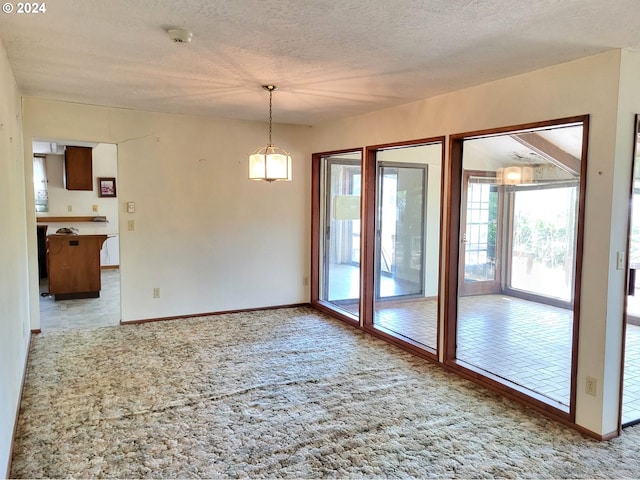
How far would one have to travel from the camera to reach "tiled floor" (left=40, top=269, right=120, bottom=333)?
16.5 ft

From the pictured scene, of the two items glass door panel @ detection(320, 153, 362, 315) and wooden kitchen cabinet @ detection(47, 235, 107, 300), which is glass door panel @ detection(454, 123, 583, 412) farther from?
wooden kitchen cabinet @ detection(47, 235, 107, 300)

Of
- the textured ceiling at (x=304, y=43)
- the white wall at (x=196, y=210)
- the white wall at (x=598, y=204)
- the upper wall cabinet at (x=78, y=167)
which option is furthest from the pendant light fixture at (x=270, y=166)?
the upper wall cabinet at (x=78, y=167)

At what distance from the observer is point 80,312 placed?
5.58 meters

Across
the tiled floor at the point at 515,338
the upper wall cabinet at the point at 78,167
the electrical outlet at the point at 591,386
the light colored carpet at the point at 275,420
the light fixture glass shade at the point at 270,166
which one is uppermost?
the upper wall cabinet at the point at 78,167

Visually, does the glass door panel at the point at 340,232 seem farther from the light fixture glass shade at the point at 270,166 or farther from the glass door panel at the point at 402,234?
the light fixture glass shade at the point at 270,166

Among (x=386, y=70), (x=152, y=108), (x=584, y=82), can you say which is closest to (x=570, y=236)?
(x=584, y=82)

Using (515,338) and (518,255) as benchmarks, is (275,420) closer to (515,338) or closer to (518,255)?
(515,338)

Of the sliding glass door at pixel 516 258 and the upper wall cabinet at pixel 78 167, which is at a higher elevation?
the upper wall cabinet at pixel 78 167

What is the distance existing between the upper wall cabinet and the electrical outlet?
273 inches

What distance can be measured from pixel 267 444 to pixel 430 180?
4.27 m

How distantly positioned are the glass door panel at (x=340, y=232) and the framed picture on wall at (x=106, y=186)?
5222mm

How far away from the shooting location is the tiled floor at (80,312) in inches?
199

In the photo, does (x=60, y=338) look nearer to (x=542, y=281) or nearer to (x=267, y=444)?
(x=267, y=444)

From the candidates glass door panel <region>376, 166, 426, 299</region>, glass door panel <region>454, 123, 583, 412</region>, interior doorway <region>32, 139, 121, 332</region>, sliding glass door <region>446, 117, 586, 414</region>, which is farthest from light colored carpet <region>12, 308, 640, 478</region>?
glass door panel <region>376, 166, 426, 299</region>
